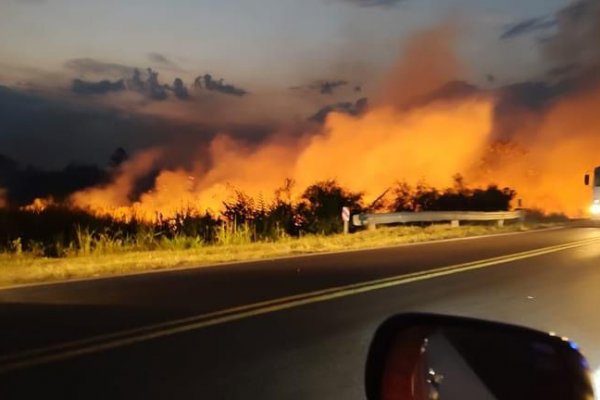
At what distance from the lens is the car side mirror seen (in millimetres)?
2355

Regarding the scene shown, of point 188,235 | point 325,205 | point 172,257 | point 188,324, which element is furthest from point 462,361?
point 325,205

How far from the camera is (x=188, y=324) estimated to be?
8.83 metres

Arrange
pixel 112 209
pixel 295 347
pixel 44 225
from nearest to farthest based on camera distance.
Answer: pixel 295 347 < pixel 44 225 < pixel 112 209

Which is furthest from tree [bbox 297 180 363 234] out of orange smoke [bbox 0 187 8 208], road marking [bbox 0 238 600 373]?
road marking [bbox 0 238 600 373]

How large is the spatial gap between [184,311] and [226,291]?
192 cm

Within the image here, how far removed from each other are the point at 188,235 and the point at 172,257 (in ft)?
19.3

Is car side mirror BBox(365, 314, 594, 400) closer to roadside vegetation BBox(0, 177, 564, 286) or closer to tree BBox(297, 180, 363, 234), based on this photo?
roadside vegetation BBox(0, 177, 564, 286)

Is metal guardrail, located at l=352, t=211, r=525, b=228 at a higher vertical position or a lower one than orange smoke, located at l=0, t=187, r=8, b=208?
lower

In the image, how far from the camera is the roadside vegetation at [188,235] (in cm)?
1578

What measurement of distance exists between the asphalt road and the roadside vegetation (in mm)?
2128

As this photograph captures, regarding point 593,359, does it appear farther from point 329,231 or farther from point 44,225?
point 329,231

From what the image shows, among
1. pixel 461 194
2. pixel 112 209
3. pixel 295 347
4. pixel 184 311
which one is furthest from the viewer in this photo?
pixel 461 194

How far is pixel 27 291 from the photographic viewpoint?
37.6ft

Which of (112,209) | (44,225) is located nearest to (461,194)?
(112,209)
